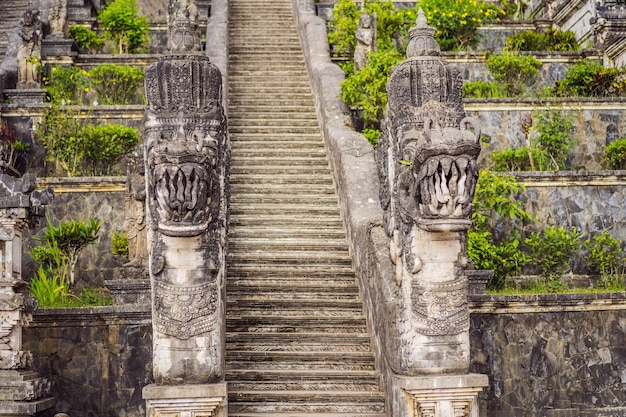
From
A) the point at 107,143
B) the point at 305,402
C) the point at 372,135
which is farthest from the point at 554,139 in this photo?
the point at 305,402

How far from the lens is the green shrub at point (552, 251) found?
14.1m

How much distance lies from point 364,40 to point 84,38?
6290 mm

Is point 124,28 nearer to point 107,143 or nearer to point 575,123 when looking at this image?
point 107,143

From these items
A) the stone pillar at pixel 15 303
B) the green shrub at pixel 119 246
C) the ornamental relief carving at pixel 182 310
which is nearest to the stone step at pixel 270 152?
the green shrub at pixel 119 246

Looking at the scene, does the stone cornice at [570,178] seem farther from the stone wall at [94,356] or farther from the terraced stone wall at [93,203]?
the stone wall at [94,356]

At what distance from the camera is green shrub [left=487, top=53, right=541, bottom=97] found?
18.4 metres

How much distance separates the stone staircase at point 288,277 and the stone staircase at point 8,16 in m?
6.98

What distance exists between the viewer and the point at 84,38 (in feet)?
66.9

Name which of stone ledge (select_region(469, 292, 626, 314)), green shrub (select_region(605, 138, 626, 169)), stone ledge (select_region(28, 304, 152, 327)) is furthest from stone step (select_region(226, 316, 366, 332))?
green shrub (select_region(605, 138, 626, 169))

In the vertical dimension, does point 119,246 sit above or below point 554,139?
below

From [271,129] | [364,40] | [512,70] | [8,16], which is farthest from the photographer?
[8,16]

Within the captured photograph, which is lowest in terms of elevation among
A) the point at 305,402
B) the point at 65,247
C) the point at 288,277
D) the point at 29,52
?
the point at 305,402

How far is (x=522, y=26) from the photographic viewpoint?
853 inches

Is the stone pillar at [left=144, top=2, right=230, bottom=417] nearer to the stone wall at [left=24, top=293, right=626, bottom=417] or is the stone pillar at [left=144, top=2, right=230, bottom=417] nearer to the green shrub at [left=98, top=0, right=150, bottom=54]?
the stone wall at [left=24, top=293, right=626, bottom=417]
